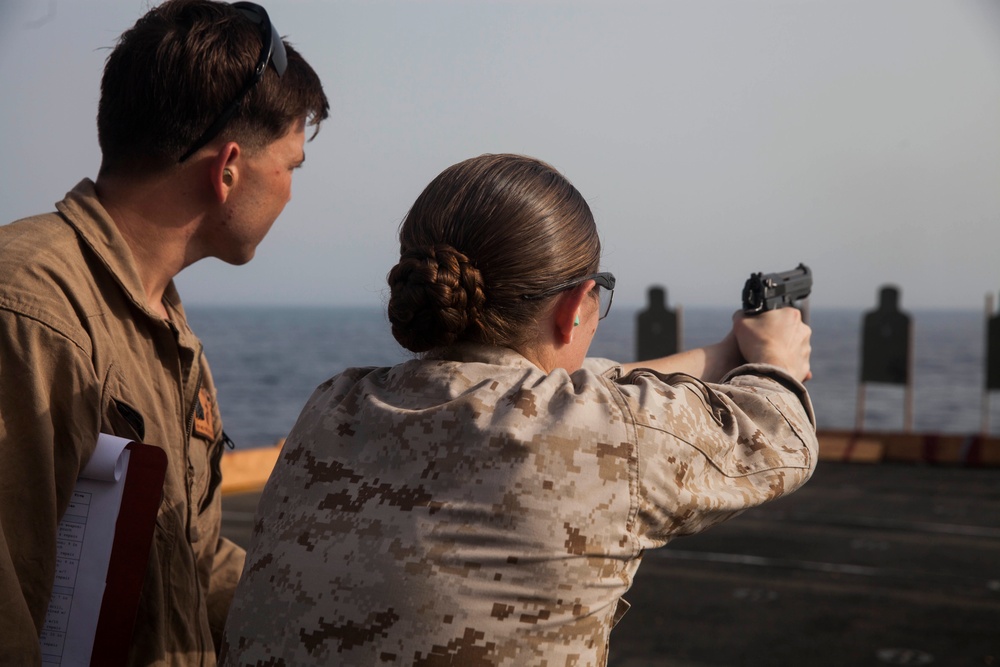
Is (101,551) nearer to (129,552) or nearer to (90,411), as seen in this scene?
(129,552)

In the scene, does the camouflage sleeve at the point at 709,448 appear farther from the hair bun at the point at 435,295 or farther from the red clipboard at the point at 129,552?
the red clipboard at the point at 129,552

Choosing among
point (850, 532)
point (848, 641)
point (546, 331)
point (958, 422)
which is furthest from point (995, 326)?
point (958, 422)

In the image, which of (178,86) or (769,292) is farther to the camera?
(769,292)

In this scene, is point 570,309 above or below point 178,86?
below

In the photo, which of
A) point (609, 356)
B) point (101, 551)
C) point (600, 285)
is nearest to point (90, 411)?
point (101, 551)

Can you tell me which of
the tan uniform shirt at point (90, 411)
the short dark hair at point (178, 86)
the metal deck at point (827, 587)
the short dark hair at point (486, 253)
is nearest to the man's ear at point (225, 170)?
the short dark hair at point (178, 86)

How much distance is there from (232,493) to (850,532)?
A: 194 inches

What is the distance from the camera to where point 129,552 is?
168 centimetres

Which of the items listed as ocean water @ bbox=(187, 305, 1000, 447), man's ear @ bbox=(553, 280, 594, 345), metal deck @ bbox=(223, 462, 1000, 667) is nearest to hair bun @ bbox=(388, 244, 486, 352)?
man's ear @ bbox=(553, 280, 594, 345)

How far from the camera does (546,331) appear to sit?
1.59 m

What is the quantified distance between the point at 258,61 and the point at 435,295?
0.74 meters

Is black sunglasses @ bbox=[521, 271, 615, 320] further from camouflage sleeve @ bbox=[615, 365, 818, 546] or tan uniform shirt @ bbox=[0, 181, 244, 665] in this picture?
tan uniform shirt @ bbox=[0, 181, 244, 665]

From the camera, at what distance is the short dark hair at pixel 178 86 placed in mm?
1859

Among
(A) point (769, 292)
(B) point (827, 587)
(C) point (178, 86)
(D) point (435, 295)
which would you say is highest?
(C) point (178, 86)
